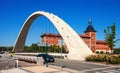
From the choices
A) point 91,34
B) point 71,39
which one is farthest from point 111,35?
point 91,34

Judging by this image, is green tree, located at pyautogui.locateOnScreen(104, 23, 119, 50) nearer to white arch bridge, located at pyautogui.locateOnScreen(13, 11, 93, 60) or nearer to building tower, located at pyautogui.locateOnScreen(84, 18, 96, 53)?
white arch bridge, located at pyautogui.locateOnScreen(13, 11, 93, 60)

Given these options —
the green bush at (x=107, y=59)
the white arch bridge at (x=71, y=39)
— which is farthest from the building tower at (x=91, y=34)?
the green bush at (x=107, y=59)

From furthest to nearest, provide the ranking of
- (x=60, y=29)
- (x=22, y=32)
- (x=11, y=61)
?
1. (x=22, y=32)
2. (x=60, y=29)
3. (x=11, y=61)

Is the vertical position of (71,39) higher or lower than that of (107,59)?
higher

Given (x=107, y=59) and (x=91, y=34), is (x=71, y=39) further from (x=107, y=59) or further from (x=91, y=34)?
(x=91, y=34)

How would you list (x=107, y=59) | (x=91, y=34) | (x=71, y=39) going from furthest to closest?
(x=91, y=34), (x=71, y=39), (x=107, y=59)

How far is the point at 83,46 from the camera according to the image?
38281 millimetres

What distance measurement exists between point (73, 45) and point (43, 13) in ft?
55.1

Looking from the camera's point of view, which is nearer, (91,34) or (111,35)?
(111,35)

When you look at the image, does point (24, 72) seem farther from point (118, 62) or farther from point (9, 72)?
point (118, 62)

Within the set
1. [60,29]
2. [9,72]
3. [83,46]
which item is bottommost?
[9,72]

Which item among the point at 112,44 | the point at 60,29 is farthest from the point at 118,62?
the point at 112,44

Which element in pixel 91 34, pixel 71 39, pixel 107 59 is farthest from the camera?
pixel 91 34

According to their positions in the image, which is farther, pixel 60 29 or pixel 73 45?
pixel 60 29
